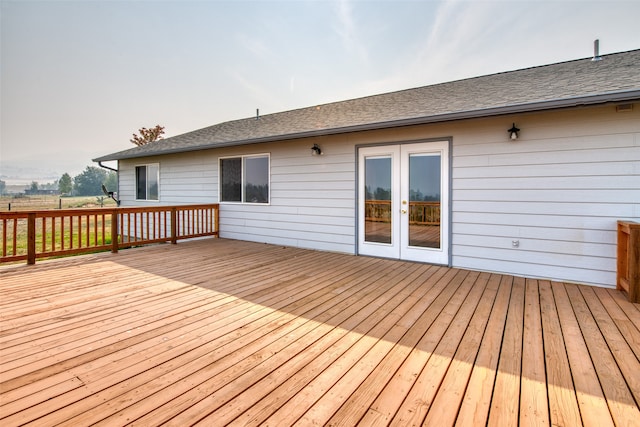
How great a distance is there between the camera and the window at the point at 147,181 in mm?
8922

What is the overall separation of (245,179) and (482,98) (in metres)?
5.06

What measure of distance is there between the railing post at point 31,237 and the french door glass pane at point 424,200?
Answer: 5894mm

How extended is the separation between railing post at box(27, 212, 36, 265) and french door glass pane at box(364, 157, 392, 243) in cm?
529

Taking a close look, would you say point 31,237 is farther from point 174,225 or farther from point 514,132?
point 514,132

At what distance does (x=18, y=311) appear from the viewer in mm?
2756

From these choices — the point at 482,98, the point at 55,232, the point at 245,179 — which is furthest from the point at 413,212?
the point at 55,232

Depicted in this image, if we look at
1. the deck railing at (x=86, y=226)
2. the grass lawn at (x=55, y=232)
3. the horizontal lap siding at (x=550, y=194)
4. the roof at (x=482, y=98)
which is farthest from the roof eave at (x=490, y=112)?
the grass lawn at (x=55, y=232)

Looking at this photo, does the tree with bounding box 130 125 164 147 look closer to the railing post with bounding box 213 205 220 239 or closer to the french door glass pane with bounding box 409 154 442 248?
the railing post with bounding box 213 205 220 239

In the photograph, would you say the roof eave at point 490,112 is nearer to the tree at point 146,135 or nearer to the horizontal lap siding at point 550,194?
the horizontal lap siding at point 550,194

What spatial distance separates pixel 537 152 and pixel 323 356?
3910 mm

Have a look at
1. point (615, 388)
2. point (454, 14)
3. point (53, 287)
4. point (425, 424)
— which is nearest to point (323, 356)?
point (425, 424)

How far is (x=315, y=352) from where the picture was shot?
2.05 m

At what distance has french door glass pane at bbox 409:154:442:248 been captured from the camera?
464cm

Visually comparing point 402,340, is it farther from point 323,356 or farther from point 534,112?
point 534,112
